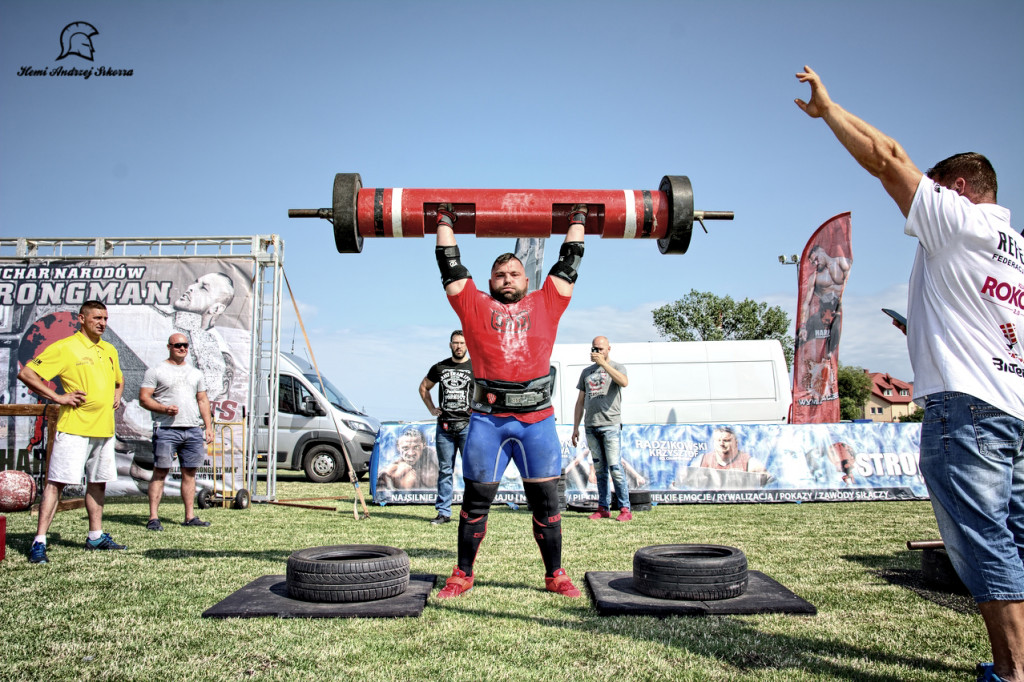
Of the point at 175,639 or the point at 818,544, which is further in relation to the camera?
the point at 818,544

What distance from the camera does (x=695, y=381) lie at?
14.9 m

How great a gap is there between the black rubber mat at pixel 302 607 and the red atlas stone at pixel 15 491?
6.36 meters

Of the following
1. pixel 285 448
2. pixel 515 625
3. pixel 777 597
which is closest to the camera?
pixel 515 625

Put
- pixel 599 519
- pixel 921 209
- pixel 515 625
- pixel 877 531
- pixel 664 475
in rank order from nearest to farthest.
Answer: pixel 921 209 → pixel 515 625 → pixel 877 531 → pixel 599 519 → pixel 664 475

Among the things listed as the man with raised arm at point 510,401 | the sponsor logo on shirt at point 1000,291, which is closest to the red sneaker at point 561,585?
the man with raised arm at point 510,401

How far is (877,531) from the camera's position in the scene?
6516mm

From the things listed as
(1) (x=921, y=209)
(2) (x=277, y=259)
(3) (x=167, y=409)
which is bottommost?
(3) (x=167, y=409)

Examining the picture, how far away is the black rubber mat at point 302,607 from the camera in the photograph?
344 cm

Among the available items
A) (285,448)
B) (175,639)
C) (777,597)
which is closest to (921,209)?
(777,597)

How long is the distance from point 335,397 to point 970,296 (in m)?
13.1

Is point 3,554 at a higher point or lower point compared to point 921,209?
lower

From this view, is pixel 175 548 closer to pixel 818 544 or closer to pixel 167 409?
pixel 167 409

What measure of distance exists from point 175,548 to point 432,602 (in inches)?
121

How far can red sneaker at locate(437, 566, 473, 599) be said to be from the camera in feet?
12.8
